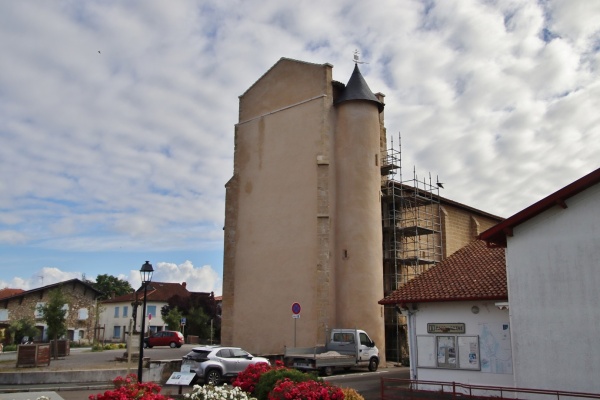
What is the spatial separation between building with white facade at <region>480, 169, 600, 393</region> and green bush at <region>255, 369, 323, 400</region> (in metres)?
5.12

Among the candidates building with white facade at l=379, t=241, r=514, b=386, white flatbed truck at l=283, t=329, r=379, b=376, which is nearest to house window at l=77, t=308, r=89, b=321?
white flatbed truck at l=283, t=329, r=379, b=376

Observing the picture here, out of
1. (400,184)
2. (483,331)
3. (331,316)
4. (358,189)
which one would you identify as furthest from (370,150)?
(483,331)

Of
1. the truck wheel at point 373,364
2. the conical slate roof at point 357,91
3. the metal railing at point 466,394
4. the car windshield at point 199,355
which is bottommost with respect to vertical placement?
the truck wheel at point 373,364

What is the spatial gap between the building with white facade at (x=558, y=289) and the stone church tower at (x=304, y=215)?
16.6 metres

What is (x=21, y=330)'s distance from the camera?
1690 inches

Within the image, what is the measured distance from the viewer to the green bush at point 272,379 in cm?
1153

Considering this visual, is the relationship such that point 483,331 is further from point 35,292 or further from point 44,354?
point 35,292

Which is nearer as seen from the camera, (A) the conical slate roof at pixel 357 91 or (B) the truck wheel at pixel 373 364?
(B) the truck wheel at pixel 373 364

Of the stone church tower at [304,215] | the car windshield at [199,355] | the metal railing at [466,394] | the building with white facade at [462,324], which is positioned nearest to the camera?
the metal railing at [466,394]

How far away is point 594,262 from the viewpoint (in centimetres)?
1202

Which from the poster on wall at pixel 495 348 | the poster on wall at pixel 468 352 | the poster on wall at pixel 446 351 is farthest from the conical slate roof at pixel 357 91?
the poster on wall at pixel 495 348

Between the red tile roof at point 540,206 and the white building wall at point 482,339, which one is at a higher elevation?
the red tile roof at point 540,206

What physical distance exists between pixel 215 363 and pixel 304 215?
1299 centimetres

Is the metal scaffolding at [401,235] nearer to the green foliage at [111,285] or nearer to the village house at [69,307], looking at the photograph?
the village house at [69,307]
